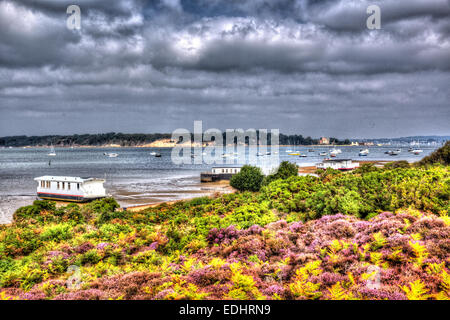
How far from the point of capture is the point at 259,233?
9.98m

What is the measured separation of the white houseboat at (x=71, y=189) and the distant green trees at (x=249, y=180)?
59.6ft

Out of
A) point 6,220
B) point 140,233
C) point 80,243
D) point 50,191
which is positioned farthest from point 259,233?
point 50,191

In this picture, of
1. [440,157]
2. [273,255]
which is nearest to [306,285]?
[273,255]

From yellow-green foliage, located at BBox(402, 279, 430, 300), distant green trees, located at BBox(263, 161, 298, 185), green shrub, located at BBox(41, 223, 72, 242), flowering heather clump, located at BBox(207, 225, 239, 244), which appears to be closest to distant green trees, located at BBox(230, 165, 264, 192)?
distant green trees, located at BBox(263, 161, 298, 185)

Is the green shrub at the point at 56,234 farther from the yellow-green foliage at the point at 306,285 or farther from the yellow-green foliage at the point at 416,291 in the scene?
the yellow-green foliage at the point at 416,291

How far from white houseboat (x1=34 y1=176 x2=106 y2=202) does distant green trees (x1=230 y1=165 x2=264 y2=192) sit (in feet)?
59.6

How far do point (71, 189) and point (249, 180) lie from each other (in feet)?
75.7

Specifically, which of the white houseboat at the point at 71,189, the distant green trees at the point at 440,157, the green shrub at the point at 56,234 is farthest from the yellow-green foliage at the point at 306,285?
the white houseboat at the point at 71,189

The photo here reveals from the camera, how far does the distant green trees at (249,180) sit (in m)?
40.4

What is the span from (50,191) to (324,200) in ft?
131

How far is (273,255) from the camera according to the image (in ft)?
27.4

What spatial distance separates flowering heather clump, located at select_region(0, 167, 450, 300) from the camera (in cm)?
581

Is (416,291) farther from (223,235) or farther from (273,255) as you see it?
(223,235)

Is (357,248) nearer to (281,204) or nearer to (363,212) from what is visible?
(363,212)
